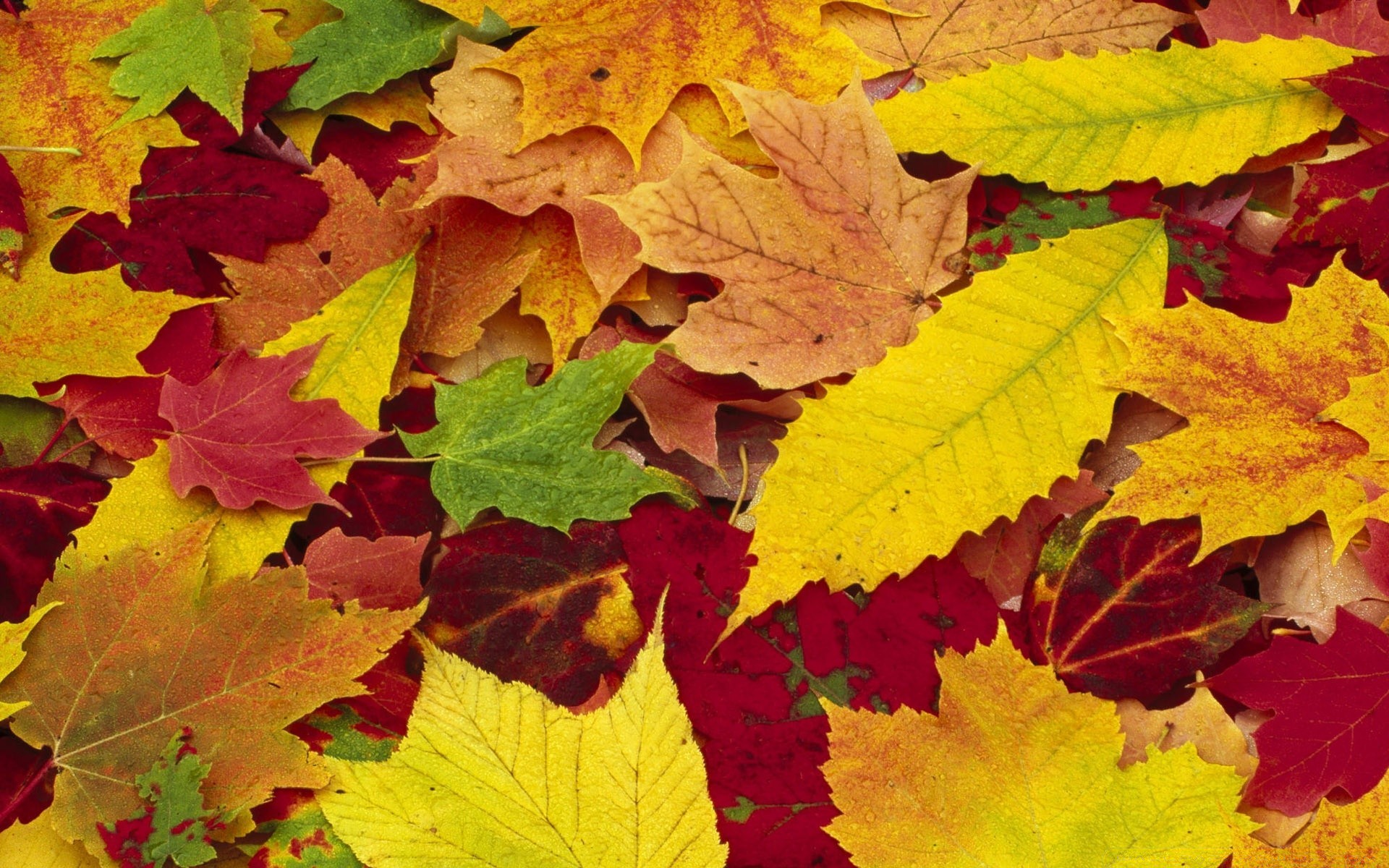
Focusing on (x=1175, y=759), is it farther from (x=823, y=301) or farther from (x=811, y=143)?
(x=811, y=143)

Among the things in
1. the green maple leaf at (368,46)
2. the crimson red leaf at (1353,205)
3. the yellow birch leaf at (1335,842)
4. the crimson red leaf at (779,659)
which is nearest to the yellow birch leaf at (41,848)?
the crimson red leaf at (779,659)

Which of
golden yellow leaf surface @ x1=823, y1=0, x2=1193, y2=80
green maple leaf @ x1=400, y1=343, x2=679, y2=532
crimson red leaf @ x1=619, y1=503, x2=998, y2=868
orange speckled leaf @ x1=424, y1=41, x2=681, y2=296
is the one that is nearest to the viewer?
crimson red leaf @ x1=619, y1=503, x2=998, y2=868

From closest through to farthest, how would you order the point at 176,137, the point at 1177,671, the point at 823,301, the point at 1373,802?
1. the point at 1373,802
2. the point at 1177,671
3. the point at 823,301
4. the point at 176,137

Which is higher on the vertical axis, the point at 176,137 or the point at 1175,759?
the point at 176,137

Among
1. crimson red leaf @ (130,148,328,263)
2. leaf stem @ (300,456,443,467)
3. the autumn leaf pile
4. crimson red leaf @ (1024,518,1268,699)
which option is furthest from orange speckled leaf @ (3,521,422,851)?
crimson red leaf @ (1024,518,1268,699)

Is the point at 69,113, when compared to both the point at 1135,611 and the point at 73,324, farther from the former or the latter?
the point at 1135,611

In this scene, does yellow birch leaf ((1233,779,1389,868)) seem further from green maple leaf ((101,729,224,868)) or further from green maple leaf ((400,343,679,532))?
green maple leaf ((101,729,224,868))

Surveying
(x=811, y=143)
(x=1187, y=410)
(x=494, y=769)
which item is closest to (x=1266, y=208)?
(x=1187, y=410)
